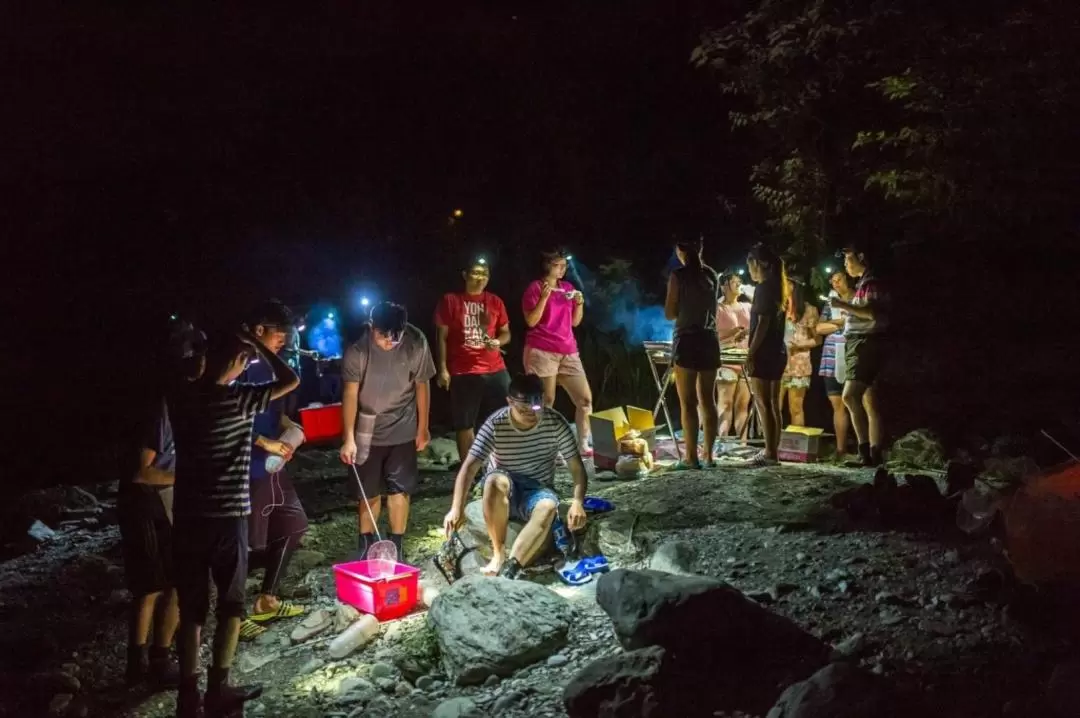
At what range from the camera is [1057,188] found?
8430 millimetres

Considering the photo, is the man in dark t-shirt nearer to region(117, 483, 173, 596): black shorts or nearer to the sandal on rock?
region(117, 483, 173, 596): black shorts

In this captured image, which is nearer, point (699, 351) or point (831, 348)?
point (699, 351)

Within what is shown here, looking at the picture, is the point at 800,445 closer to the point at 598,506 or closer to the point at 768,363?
the point at 768,363

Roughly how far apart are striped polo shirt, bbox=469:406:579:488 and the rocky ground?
72cm

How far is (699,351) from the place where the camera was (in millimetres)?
7473

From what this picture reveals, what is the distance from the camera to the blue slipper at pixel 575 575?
562cm

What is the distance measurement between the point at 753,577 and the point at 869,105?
25.7 ft

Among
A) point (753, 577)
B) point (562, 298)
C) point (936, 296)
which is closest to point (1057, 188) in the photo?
point (936, 296)

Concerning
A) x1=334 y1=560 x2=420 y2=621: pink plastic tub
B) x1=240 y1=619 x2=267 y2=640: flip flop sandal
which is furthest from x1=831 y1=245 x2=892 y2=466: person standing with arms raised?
x1=240 y1=619 x2=267 y2=640: flip flop sandal

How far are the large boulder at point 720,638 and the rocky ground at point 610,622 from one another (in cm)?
32

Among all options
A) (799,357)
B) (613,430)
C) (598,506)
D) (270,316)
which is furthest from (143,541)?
(799,357)

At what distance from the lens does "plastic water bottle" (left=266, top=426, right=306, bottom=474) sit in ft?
17.7

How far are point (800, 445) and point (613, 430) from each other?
182cm

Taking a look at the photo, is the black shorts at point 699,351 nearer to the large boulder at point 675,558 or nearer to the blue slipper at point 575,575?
the large boulder at point 675,558
